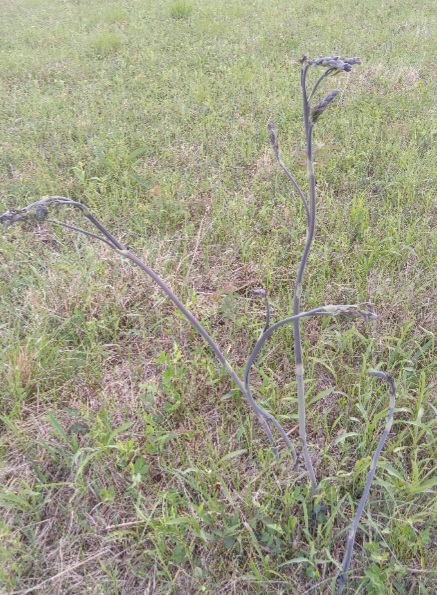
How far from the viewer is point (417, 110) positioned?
141 inches

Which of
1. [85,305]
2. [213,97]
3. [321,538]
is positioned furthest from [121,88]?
[321,538]

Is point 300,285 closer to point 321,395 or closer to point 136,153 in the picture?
point 321,395

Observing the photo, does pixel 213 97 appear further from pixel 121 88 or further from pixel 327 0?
pixel 327 0

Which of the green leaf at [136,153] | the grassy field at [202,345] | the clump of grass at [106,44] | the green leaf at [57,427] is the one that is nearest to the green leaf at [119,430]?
the grassy field at [202,345]

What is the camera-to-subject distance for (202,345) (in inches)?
78.2

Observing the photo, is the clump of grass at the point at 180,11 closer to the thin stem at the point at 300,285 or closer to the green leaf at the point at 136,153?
the green leaf at the point at 136,153

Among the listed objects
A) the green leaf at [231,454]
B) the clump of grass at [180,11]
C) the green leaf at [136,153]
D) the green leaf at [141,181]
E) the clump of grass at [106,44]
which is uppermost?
the clump of grass at [180,11]

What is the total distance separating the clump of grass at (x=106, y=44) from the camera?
16.9ft

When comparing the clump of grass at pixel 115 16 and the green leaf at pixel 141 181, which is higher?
the clump of grass at pixel 115 16

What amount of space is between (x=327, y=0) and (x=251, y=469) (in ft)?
23.4

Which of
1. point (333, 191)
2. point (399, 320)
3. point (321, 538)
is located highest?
point (333, 191)

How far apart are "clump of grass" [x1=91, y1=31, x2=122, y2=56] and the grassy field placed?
1.31m

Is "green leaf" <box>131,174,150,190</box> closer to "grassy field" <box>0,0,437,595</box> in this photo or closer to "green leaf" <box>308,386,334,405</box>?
"grassy field" <box>0,0,437,595</box>

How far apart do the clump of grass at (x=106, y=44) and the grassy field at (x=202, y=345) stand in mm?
1311
